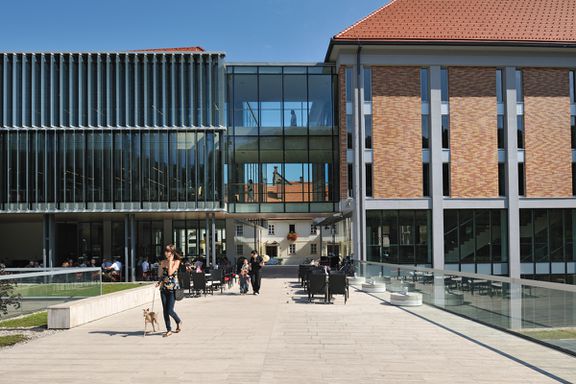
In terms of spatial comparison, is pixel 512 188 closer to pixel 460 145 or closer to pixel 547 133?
pixel 460 145

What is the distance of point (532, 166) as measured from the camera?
32.4 metres

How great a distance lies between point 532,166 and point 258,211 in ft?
51.5

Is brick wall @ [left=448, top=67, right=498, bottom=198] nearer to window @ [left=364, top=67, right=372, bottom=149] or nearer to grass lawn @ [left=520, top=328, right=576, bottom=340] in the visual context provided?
window @ [left=364, top=67, right=372, bottom=149]

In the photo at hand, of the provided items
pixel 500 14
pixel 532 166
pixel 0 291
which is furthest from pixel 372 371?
pixel 500 14

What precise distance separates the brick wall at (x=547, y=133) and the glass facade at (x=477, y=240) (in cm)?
261

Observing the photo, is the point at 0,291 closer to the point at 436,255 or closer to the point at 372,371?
the point at 372,371

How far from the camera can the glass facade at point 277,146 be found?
3166 centimetres

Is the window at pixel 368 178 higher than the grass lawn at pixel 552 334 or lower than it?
higher

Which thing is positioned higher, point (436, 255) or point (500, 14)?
point (500, 14)

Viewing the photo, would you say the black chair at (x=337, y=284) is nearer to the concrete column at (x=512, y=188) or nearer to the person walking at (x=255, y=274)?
the person walking at (x=255, y=274)

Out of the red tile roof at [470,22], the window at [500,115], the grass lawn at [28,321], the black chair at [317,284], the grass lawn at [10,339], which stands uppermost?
the red tile roof at [470,22]

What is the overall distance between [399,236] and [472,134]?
7143 millimetres

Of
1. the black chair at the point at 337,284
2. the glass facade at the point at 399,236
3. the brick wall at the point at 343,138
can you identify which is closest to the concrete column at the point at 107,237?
the brick wall at the point at 343,138

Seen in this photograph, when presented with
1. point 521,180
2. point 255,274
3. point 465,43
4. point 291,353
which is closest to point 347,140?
point 465,43
